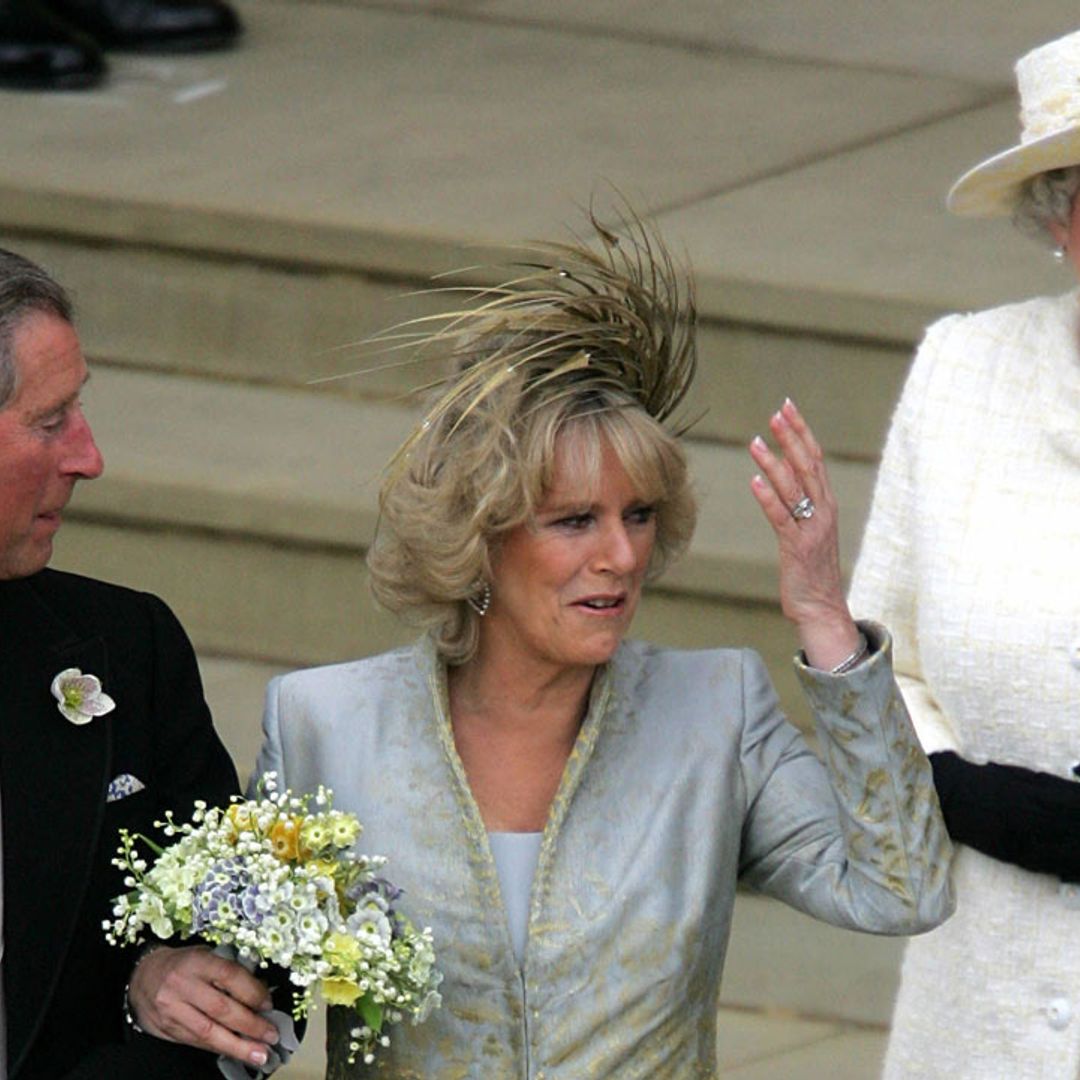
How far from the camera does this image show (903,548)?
3.24m

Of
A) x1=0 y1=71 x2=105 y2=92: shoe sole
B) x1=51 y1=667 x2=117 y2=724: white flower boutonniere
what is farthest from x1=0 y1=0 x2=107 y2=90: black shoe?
x1=51 y1=667 x2=117 y2=724: white flower boutonniere

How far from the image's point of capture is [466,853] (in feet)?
9.68

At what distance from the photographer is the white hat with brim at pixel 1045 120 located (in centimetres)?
304

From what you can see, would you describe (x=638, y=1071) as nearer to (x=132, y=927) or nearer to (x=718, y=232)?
(x=132, y=927)

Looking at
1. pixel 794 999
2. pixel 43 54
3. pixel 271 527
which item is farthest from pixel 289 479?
pixel 43 54

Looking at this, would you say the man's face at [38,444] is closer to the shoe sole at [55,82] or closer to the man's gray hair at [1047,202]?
the man's gray hair at [1047,202]

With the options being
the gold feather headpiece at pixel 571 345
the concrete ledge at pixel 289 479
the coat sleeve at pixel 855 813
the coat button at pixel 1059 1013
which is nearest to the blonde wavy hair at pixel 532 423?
the gold feather headpiece at pixel 571 345

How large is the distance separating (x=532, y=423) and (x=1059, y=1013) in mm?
943

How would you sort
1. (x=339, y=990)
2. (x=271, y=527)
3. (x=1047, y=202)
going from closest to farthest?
(x=339, y=990), (x=1047, y=202), (x=271, y=527)

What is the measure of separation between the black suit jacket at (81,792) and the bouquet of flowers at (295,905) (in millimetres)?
77

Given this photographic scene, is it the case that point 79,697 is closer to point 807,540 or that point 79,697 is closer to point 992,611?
point 807,540

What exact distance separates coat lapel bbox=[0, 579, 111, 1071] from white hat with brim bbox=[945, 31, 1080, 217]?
3.71 ft

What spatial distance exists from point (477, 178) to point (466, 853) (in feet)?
10.3

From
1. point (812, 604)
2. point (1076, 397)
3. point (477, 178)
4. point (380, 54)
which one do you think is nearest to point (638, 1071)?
point (812, 604)
